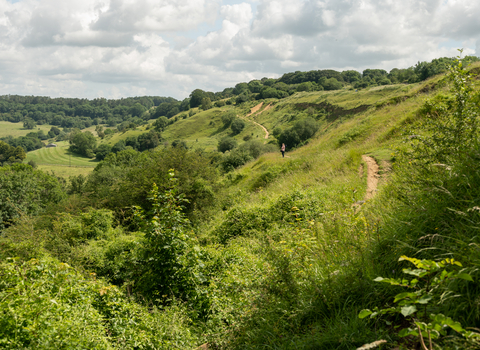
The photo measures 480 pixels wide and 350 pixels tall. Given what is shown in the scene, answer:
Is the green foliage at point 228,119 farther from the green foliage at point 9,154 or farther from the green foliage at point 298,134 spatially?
the green foliage at point 9,154

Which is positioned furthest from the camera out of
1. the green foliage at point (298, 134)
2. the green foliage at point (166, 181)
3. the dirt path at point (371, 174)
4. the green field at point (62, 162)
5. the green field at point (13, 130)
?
the green field at point (13, 130)

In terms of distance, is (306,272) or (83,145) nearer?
(306,272)

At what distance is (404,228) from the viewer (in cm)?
378

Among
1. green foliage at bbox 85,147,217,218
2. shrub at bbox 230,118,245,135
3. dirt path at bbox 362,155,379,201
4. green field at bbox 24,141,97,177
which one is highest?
shrub at bbox 230,118,245,135

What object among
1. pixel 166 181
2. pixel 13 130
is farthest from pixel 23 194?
pixel 13 130

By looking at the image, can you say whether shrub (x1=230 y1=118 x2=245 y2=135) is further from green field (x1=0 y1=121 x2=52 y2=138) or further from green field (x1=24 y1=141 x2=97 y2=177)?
green field (x1=0 y1=121 x2=52 y2=138)

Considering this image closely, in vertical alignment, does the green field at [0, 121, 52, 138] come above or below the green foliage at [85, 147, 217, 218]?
above

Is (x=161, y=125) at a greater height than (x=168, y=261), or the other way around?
(x=161, y=125)

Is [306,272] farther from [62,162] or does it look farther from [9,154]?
[62,162]

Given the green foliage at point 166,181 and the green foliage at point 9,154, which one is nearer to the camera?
the green foliage at point 166,181

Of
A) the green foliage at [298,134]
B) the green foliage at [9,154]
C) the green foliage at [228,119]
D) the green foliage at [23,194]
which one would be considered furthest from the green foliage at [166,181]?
the green foliage at [9,154]

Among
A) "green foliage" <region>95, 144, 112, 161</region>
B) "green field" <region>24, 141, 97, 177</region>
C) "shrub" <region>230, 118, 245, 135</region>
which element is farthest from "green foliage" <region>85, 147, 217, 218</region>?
"green foliage" <region>95, 144, 112, 161</region>

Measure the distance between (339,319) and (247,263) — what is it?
→ 3.66 meters

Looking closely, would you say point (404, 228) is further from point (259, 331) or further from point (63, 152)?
point (63, 152)
